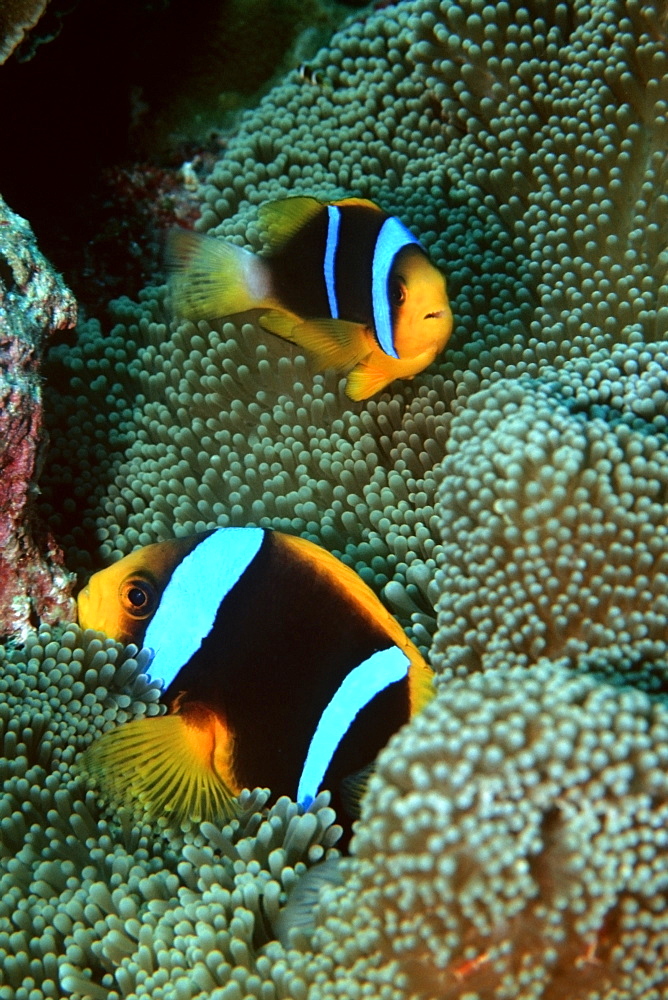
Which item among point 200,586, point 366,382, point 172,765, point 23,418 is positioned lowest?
point 172,765

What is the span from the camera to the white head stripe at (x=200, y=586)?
1.54 meters

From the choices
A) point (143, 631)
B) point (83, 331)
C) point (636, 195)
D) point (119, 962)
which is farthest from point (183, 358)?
point (119, 962)

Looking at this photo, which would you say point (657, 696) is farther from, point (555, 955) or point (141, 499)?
point (141, 499)

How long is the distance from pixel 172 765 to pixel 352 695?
348 mm

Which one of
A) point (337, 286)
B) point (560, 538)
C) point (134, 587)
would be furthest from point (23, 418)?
point (560, 538)

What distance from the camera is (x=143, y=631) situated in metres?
1.65

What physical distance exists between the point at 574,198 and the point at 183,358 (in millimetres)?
1164

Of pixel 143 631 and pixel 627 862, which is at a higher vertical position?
pixel 627 862

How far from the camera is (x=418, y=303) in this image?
1.93m

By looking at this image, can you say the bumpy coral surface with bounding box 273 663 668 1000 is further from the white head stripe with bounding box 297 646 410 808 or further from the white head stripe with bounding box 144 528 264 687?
the white head stripe with bounding box 144 528 264 687

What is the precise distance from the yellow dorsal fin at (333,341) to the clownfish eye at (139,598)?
80cm

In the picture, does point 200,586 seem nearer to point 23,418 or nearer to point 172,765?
point 172,765

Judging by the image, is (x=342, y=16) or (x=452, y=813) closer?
(x=452, y=813)

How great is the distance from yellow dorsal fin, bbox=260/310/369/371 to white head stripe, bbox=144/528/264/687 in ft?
2.21
